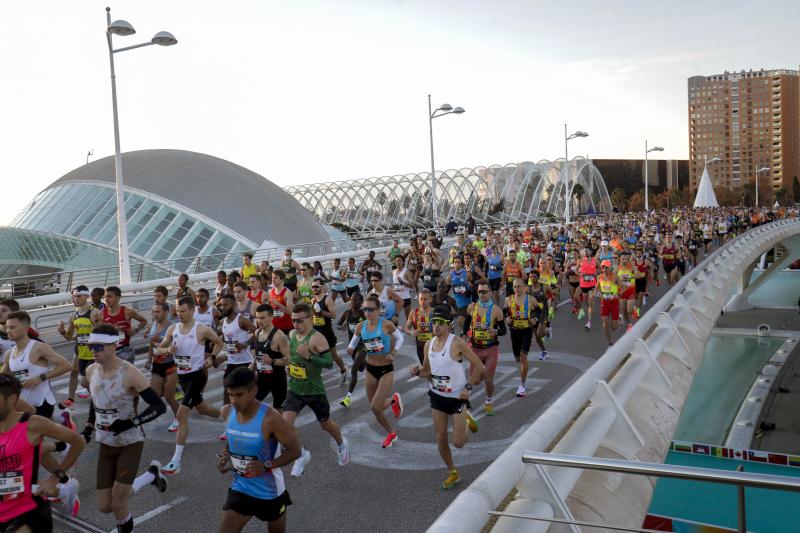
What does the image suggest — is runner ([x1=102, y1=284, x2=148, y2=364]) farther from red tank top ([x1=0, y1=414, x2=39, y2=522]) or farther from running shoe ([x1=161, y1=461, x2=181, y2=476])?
red tank top ([x1=0, y1=414, x2=39, y2=522])

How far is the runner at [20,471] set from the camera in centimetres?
404

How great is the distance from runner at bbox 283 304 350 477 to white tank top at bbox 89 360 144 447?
1.69m

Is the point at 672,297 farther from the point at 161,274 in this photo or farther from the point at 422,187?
the point at 422,187

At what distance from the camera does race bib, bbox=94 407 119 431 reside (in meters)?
5.24

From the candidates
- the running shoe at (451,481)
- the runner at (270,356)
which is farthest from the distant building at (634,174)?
the running shoe at (451,481)

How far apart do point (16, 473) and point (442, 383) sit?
367 cm

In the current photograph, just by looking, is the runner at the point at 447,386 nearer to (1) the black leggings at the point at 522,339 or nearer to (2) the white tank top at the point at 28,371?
(1) the black leggings at the point at 522,339

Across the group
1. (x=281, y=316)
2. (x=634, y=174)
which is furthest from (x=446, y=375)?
(x=634, y=174)

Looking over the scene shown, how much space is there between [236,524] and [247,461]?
422 mm

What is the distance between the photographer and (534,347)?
1299 centimetres

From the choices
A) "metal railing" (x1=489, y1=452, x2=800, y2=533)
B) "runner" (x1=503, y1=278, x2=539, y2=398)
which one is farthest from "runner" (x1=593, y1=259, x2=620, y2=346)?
"metal railing" (x1=489, y1=452, x2=800, y2=533)

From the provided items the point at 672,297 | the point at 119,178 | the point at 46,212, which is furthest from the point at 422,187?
the point at 672,297

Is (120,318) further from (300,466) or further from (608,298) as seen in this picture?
(608,298)

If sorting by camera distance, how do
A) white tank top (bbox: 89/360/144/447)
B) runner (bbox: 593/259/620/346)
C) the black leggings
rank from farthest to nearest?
runner (bbox: 593/259/620/346)
the black leggings
white tank top (bbox: 89/360/144/447)
